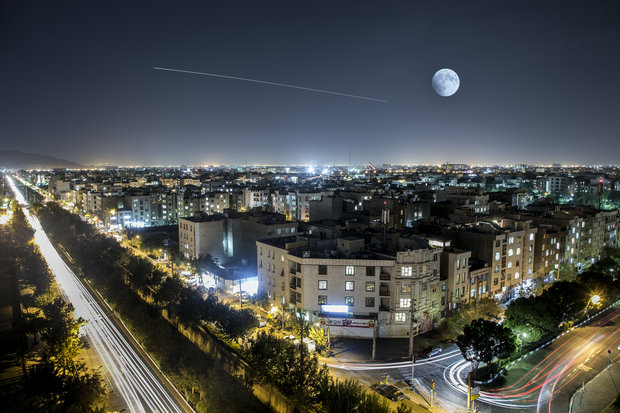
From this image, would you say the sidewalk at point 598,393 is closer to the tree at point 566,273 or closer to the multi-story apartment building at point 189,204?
the tree at point 566,273

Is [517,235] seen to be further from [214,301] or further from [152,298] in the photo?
[152,298]

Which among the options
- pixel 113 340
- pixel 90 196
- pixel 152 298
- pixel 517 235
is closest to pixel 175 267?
pixel 152 298

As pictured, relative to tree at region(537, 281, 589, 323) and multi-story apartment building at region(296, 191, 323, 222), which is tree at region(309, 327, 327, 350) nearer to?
tree at region(537, 281, 589, 323)

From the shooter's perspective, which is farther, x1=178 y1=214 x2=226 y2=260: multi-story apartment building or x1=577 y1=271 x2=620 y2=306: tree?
x1=178 y1=214 x2=226 y2=260: multi-story apartment building

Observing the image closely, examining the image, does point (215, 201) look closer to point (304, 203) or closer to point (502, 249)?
point (304, 203)

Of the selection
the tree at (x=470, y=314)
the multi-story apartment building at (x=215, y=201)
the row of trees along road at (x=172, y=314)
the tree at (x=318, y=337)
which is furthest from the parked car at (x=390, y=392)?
the multi-story apartment building at (x=215, y=201)

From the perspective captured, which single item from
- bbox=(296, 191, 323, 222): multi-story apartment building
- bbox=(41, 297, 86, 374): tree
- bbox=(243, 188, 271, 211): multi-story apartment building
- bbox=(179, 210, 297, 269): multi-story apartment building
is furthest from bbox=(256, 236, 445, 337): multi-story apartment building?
bbox=(243, 188, 271, 211): multi-story apartment building

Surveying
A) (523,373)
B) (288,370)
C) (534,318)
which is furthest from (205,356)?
(534,318)
